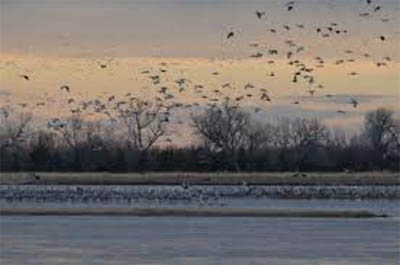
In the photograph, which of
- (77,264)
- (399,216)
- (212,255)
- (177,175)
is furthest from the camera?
(177,175)

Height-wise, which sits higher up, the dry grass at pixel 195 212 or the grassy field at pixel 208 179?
the grassy field at pixel 208 179

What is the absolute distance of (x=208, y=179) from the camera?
220ft

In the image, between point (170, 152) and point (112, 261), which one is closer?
point (112, 261)

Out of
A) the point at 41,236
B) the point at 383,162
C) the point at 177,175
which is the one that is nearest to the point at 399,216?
the point at 41,236

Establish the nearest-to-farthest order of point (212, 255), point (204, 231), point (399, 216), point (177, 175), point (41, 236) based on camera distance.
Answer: point (212, 255)
point (41, 236)
point (204, 231)
point (399, 216)
point (177, 175)

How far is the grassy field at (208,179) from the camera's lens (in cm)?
6297

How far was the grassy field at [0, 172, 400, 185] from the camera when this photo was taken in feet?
207

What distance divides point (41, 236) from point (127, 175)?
152 feet

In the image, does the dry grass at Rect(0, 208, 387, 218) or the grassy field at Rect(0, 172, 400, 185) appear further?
the grassy field at Rect(0, 172, 400, 185)

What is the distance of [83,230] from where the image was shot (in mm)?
27969

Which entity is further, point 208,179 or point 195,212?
point 208,179

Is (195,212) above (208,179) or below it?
below

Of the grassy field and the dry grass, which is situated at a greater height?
the grassy field

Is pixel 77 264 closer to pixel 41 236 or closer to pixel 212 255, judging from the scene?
pixel 212 255
